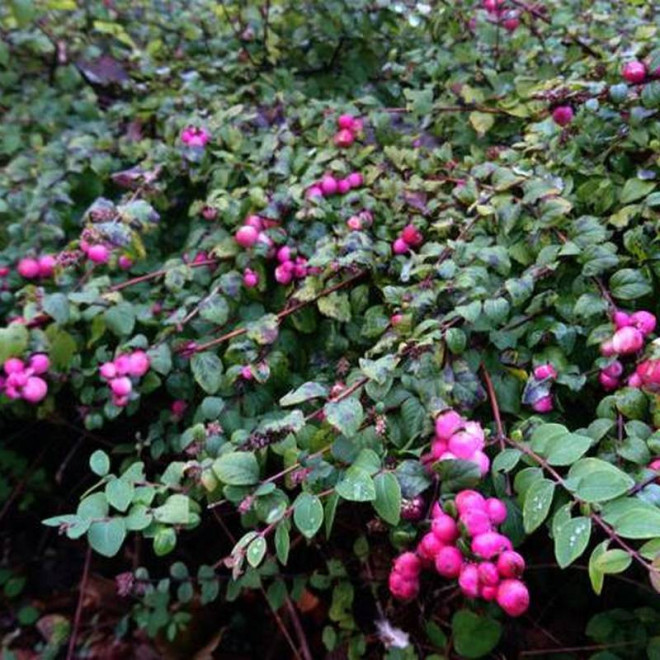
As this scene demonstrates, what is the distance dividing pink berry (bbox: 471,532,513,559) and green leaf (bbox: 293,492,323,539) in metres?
0.19

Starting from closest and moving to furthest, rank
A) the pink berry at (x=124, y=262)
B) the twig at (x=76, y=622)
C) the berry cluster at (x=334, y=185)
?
the berry cluster at (x=334, y=185) < the pink berry at (x=124, y=262) < the twig at (x=76, y=622)

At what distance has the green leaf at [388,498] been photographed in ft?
2.85

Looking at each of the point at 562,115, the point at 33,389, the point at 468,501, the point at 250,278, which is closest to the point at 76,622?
the point at 33,389

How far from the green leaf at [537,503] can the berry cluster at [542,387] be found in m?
0.23

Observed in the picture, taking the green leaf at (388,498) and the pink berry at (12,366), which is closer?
the green leaf at (388,498)

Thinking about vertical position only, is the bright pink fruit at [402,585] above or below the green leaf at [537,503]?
below

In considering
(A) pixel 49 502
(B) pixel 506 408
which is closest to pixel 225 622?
(A) pixel 49 502

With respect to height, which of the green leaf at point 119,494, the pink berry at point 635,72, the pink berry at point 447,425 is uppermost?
the pink berry at point 635,72

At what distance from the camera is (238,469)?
984 mm

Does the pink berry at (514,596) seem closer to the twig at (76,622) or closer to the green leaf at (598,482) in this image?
the green leaf at (598,482)

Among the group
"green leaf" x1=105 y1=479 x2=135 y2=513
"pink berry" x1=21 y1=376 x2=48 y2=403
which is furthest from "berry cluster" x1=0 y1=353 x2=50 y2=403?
"green leaf" x1=105 y1=479 x2=135 y2=513

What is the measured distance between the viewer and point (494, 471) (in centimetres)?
90

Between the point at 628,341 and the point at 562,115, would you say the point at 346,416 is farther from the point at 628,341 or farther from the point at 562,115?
the point at 562,115

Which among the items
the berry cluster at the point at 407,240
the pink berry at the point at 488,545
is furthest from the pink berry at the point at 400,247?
the pink berry at the point at 488,545
